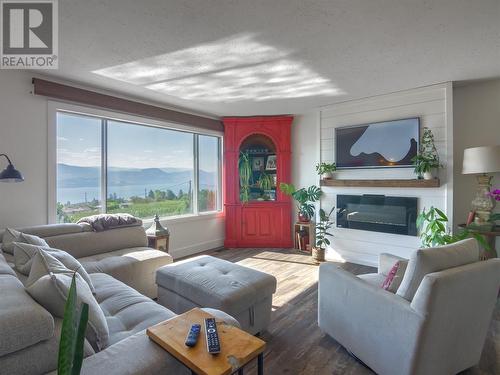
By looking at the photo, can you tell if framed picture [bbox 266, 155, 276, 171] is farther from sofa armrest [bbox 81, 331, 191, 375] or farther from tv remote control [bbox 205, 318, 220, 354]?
sofa armrest [bbox 81, 331, 191, 375]

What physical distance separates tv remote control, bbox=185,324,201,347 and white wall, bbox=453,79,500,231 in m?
3.71

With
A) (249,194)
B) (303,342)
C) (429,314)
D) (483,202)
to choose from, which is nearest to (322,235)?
(249,194)

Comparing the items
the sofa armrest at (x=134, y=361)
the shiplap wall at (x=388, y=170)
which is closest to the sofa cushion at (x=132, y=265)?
the sofa armrest at (x=134, y=361)

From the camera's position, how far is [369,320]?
1683 mm

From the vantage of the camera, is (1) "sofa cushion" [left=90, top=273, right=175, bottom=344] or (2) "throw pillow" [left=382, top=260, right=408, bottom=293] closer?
(1) "sofa cushion" [left=90, top=273, right=175, bottom=344]

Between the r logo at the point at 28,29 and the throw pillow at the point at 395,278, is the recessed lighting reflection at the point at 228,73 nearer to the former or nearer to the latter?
the r logo at the point at 28,29

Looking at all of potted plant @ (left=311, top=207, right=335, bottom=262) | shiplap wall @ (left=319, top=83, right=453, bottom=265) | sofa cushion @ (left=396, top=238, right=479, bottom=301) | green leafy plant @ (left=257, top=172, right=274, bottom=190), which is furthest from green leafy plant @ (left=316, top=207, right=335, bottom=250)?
sofa cushion @ (left=396, top=238, right=479, bottom=301)

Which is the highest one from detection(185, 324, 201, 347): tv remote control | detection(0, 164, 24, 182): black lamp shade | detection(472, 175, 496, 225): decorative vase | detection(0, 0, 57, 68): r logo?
detection(0, 0, 57, 68): r logo

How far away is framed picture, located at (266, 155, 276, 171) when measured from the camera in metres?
5.08

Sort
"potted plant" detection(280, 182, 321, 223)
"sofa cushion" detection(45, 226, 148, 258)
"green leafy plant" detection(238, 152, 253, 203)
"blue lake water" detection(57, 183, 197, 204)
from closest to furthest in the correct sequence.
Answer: "sofa cushion" detection(45, 226, 148, 258), "blue lake water" detection(57, 183, 197, 204), "potted plant" detection(280, 182, 321, 223), "green leafy plant" detection(238, 152, 253, 203)

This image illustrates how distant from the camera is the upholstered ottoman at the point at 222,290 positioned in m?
1.98

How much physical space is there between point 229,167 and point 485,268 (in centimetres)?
386

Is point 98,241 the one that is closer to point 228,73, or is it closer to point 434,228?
point 228,73

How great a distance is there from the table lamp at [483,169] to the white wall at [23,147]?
15.2 feet
